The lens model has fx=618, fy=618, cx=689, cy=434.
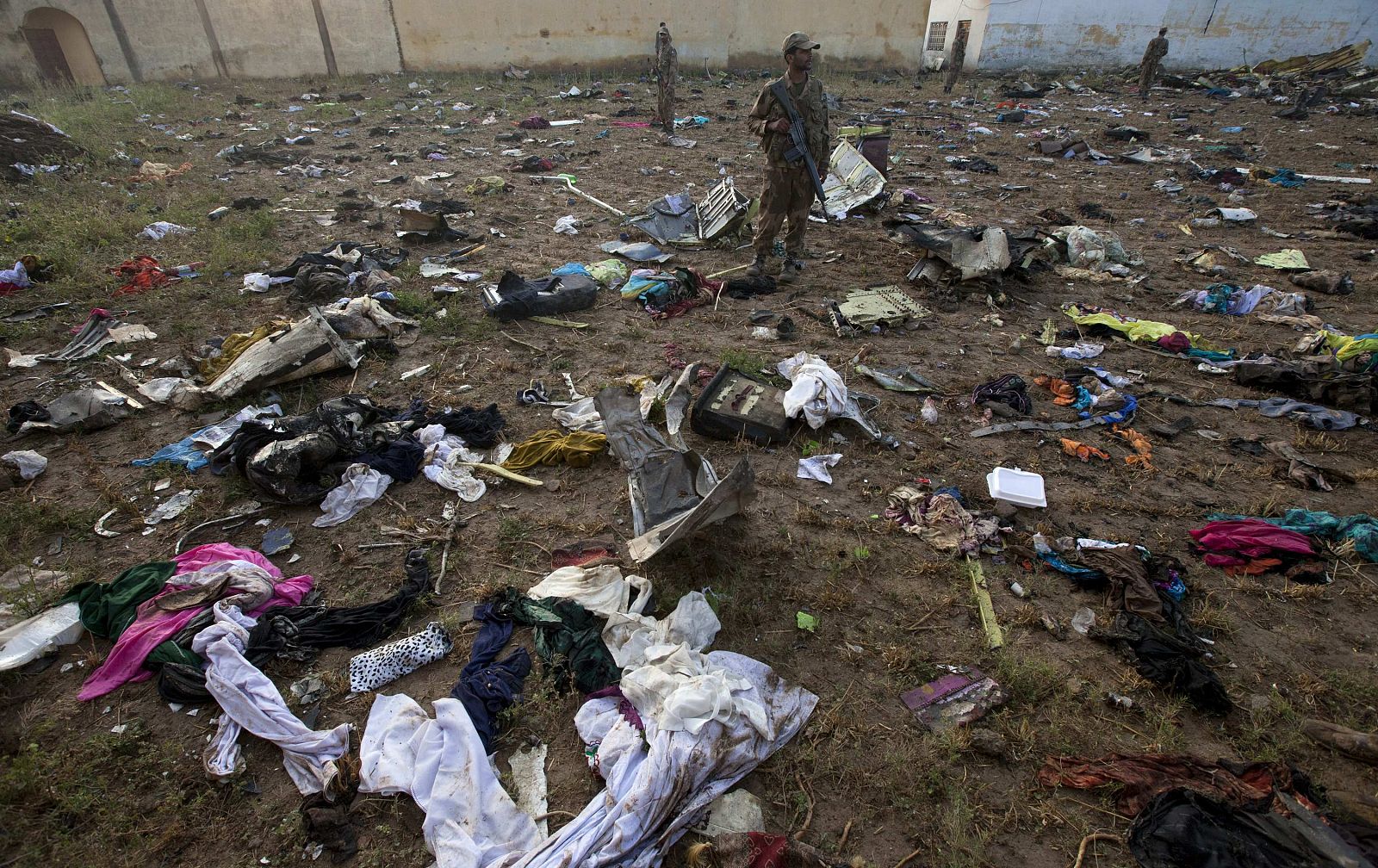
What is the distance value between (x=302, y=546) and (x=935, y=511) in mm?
3600

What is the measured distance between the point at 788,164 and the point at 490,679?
18.0 ft

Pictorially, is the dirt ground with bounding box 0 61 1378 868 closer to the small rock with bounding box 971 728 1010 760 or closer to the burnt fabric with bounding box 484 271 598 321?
the small rock with bounding box 971 728 1010 760

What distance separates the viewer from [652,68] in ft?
59.0

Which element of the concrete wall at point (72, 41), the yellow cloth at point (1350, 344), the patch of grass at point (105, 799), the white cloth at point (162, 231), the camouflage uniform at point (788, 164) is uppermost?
the concrete wall at point (72, 41)

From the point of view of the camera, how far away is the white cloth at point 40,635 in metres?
2.72

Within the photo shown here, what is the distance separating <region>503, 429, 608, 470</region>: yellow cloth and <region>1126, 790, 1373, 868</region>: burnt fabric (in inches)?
124

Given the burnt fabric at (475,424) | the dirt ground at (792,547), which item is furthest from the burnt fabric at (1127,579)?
the burnt fabric at (475,424)

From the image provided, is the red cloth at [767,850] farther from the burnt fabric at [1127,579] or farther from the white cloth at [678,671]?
the burnt fabric at [1127,579]

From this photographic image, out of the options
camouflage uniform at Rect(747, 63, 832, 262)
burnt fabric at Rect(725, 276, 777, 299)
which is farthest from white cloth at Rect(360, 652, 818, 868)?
camouflage uniform at Rect(747, 63, 832, 262)

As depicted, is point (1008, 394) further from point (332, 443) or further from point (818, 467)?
point (332, 443)

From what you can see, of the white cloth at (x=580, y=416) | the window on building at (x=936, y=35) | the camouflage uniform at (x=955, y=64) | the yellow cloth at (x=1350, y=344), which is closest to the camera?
the white cloth at (x=580, y=416)

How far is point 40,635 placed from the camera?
2.80 metres

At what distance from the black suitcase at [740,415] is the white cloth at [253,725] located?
8.55 ft

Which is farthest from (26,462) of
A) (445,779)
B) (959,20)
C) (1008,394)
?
(959,20)
